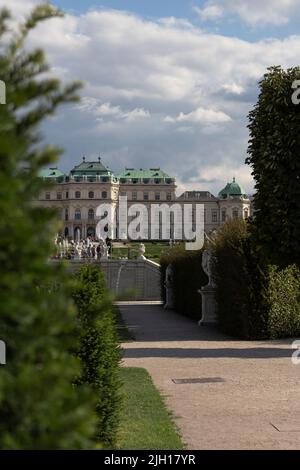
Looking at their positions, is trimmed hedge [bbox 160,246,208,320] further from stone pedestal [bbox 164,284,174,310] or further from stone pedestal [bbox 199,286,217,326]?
stone pedestal [bbox 164,284,174,310]

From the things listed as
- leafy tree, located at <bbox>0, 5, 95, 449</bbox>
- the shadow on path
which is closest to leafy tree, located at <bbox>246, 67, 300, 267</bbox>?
the shadow on path

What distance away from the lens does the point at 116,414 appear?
22.0ft

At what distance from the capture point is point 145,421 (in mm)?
8133

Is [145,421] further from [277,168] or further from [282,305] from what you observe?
[282,305]

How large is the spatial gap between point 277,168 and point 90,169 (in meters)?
137

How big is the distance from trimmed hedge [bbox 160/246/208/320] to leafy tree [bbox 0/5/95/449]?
2318 cm

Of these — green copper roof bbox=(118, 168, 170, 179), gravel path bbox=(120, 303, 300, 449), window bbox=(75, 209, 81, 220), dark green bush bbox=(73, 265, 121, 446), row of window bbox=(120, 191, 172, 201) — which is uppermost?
green copper roof bbox=(118, 168, 170, 179)

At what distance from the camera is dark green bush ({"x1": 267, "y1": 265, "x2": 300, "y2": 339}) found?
1908 cm

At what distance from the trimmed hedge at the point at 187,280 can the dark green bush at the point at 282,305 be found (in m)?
5.90

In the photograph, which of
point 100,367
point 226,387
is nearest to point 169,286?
point 226,387
